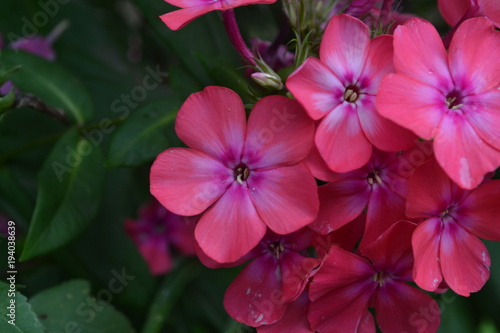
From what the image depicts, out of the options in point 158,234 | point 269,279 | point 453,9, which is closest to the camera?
point 269,279

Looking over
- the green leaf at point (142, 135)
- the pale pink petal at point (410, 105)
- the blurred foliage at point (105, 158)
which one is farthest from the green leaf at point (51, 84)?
the pale pink petal at point (410, 105)

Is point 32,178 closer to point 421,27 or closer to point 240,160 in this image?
point 240,160

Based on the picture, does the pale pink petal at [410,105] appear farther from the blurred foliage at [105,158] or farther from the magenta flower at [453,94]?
the blurred foliage at [105,158]

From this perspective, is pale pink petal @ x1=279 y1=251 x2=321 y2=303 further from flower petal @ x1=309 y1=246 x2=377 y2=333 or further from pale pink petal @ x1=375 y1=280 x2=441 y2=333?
pale pink petal @ x1=375 y1=280 x2=441 y2=333

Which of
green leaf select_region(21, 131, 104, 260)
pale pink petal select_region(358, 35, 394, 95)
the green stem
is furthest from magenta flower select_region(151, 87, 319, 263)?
the green stem

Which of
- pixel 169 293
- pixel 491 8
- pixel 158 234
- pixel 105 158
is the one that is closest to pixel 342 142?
pixel 491 8

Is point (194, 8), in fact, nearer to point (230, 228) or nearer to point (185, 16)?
point (185, 16)
